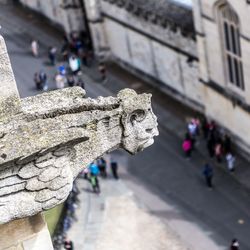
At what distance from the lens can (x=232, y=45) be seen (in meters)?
34.7

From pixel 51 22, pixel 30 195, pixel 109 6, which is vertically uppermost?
pixel 30 195

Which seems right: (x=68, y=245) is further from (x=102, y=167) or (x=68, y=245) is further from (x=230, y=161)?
(x=230, y=161)

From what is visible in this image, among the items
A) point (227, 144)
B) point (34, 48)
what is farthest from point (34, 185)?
point (34, 48)

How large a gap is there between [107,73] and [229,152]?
1295 cm

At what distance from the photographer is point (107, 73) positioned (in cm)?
4728

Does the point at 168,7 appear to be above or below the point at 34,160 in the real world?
below

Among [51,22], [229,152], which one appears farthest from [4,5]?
[229,152]

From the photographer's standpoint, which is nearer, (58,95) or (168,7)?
(58,95)

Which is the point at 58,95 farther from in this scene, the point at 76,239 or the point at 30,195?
the point at 76,239

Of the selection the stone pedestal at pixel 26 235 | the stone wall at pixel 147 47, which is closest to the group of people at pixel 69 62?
the stone wall at pixel 147 47

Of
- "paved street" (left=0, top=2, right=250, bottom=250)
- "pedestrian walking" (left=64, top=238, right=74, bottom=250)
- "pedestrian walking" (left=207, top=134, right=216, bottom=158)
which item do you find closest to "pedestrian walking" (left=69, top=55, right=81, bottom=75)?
"paved street" (left=0, top=2, right=250, bottom=250)

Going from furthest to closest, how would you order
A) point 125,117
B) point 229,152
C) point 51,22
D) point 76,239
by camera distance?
point 51,22 < point 229,152 < point 76,239 < point 125,117

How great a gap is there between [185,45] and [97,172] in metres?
8.07

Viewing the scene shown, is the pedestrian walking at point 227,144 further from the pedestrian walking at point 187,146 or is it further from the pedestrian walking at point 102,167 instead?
the pedestrian walking at point 102,167
